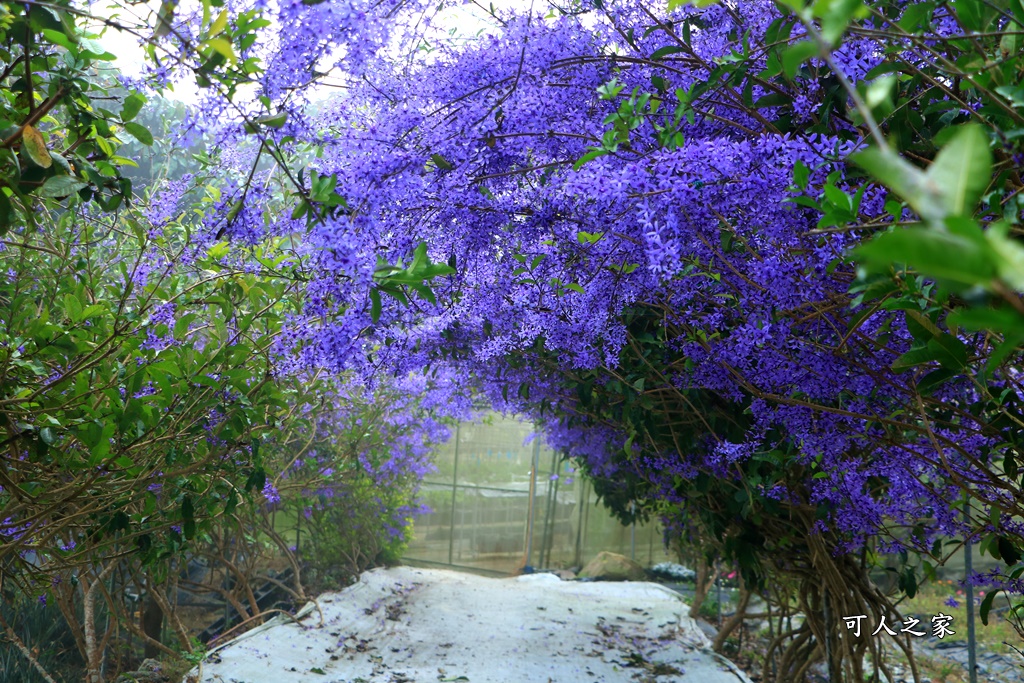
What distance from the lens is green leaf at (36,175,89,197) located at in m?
1.63

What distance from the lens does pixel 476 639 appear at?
5.29 metres

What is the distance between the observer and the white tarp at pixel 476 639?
14.3 feet

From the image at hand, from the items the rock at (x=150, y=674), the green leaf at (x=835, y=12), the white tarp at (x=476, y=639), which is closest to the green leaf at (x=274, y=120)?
the green leaf at (x=835, y=12)

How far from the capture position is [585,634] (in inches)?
220

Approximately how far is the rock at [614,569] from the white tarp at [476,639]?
0.84m

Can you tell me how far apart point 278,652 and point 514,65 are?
365cm

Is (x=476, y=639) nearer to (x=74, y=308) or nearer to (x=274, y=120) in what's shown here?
(x=74, y=308)

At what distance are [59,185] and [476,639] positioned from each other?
435 cm

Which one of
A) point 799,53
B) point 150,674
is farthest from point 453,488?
point 799,53

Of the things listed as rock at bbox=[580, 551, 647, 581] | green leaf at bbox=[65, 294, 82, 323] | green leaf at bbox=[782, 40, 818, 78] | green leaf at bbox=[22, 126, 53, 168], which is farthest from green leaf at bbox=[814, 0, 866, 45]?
rock at bbox=[580, 551, 647, 581]

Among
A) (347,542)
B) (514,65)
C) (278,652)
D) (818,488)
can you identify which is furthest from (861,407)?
(347,542)

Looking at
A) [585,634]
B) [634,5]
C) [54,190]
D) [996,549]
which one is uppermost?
[634,5]

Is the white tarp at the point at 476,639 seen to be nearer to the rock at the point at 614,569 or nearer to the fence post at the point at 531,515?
the rock at the point at 614,569

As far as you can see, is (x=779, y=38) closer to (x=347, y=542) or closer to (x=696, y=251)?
(x=696, y=251)
